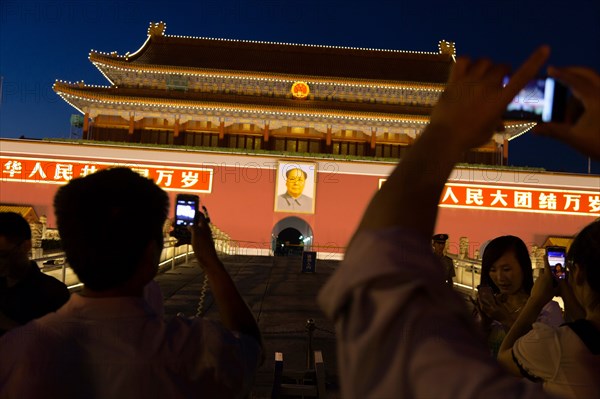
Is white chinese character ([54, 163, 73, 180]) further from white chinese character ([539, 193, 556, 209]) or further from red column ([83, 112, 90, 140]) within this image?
white chinese character ([539, 193, 556, 209])

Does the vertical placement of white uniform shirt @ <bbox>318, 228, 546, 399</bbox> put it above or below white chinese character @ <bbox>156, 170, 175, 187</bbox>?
below

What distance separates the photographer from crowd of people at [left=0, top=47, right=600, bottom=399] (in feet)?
2.07

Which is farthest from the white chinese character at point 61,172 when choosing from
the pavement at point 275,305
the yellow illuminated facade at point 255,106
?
the pavement at point 275,305

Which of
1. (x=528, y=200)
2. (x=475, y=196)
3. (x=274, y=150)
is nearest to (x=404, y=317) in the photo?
(x=475, y=196)

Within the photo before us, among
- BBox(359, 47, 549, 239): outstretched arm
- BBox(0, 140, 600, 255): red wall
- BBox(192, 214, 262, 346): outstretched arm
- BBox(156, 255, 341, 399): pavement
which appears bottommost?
BBox(156, 255, 341, 399): pavement

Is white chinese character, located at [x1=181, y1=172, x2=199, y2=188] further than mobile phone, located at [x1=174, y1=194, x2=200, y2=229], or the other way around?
white chinese character, located at [x1=181, y1=172, x2=199, y2=188]

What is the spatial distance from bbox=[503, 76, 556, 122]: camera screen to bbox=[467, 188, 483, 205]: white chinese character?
70.0 ft

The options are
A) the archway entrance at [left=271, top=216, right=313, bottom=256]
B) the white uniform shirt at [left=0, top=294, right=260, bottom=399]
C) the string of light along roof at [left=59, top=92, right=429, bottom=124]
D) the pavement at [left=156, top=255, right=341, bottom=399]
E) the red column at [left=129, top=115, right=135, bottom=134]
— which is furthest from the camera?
the red column at [left=129, top=115, right=135, bottom=134]

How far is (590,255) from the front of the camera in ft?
4.70

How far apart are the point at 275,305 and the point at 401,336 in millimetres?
8306

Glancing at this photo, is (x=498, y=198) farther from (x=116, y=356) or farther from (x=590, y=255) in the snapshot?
(x=116, y=356)

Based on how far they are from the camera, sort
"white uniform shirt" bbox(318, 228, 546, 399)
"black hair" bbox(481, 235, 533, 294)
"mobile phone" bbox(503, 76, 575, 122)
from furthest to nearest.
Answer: "black hair" bbox(481, 235, 533, 294)
"mobile phone" bbox(503, 76, 575, 122)
"white uniform shirt" bbox(318, 228, 546, 399)

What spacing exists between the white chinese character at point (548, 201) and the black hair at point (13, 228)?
69.8ft

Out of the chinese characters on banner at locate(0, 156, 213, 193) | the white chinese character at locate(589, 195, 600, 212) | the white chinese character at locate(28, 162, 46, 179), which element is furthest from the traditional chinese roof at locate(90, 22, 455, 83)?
the white chinese character at locate(589, 195, 600, 212)
